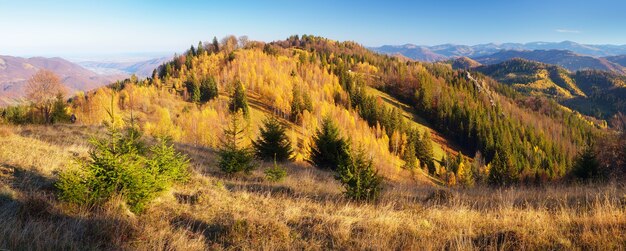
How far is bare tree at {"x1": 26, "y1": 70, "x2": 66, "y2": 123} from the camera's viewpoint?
1663 inches

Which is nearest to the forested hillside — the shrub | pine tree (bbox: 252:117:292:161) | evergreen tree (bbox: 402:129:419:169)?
evergreen tree (bbox: 402:129:419:169)

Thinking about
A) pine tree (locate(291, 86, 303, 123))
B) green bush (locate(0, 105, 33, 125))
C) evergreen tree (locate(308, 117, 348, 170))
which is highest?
green bush (locate(0, 105, 33, 125))

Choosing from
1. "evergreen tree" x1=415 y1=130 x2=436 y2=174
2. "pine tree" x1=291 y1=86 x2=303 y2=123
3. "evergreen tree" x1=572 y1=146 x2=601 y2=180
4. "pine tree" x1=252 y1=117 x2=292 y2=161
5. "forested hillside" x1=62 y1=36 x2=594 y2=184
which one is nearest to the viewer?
"pine tree" x1=252 y1=117 x2=292 y2=161

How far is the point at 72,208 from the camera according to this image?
634 cm

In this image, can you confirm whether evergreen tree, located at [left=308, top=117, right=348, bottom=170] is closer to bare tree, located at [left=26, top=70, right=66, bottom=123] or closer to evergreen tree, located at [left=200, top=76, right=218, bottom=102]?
bare tree, located at [left=26, top=70, right=66, bottom=123]

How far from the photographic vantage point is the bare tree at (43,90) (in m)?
42.2

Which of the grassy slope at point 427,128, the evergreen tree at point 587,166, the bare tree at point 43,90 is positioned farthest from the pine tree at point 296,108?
the evergreen tree at point 587,166

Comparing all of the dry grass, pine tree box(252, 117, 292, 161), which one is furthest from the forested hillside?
the dry grass

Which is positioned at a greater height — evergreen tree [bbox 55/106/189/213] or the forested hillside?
evergreen tree [bbox 55/106/189/213]

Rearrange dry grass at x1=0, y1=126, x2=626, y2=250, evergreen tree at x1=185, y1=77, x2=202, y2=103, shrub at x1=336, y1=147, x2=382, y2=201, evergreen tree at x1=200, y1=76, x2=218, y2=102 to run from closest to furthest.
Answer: dry grass at x1=0, y1=126, x2=626, y2=250 < shrub at x1=336, y1=147, x2=382, y2=201 < evergreen tree at x1=185, y1=77, x2=202, y2=103 < evergreen tree at x1=200, y1=76, x2=218, y2=102

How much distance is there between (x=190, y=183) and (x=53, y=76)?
48.2m

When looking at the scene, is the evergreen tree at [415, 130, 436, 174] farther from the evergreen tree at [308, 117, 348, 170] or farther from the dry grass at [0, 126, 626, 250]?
the dry grass at [0, 126, 626, 250]

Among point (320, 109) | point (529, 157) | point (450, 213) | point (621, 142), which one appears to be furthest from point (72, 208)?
point (529, 157)

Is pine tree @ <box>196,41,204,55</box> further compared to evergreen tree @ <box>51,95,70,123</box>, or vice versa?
pine tree @ <box>196,41,204,55</box>
